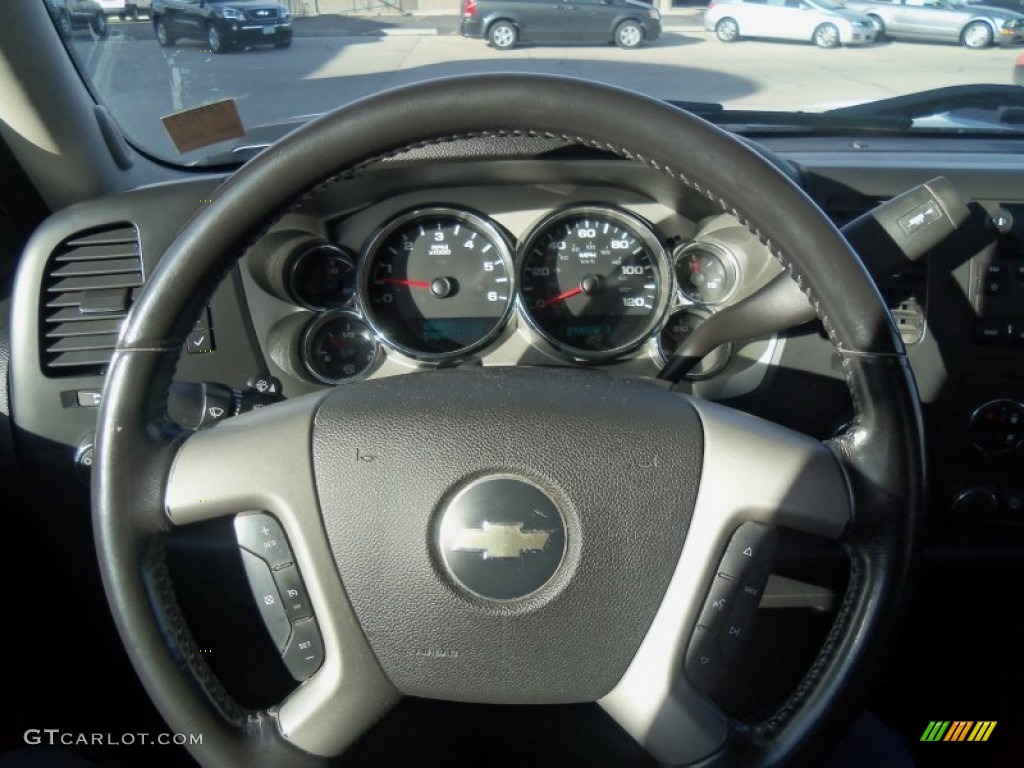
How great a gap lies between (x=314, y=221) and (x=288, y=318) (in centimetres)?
22

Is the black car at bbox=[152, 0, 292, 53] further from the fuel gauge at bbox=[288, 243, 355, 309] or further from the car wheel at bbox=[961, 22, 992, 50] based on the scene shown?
the car wheel at bbox=[961, 22, 992, 50]

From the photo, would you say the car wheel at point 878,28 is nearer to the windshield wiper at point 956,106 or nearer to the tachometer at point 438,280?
the windshield wiper at point 956,106

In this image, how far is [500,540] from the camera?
1.37 m

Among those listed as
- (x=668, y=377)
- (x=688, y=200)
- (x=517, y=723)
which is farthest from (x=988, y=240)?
(x=517, y=723)

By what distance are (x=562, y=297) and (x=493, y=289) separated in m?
0.16

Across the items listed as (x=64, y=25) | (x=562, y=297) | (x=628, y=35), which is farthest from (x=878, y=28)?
(x=64, y=25)

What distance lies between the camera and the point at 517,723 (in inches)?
69.1

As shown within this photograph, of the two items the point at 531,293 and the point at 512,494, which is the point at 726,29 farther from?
the point at 512,494

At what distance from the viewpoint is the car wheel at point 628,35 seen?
2.49m

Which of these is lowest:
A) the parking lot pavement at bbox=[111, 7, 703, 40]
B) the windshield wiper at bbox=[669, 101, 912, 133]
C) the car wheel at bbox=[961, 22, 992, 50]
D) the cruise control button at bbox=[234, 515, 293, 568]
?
the cruise control button at bbox=[234, 515, 293, 568]

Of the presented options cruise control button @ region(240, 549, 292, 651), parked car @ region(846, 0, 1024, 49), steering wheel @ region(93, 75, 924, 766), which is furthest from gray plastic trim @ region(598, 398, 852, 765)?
parked car @ region(846, 0, 1024, 49)

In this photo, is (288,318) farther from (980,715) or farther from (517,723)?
(980,715)

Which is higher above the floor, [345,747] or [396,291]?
[396,291]

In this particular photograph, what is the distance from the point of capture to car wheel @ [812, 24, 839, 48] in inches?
101
